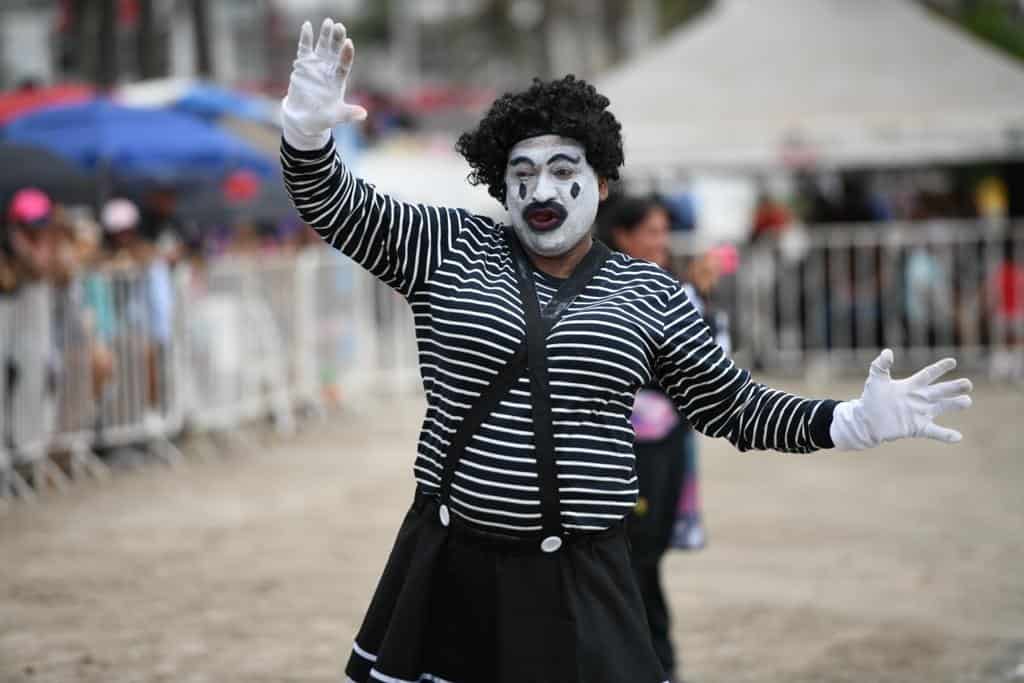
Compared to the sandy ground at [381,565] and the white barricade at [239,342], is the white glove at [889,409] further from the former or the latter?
the white barricade at [239,342]

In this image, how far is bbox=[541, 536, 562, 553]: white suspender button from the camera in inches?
155

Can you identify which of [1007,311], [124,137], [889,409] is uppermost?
[124,137]

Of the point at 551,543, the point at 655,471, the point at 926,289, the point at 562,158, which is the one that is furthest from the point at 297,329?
the point at 551,543

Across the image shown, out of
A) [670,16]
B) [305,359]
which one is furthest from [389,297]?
[670,16]

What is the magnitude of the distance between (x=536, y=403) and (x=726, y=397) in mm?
540

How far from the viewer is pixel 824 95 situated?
17.7 m

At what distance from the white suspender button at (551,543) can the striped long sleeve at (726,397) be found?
0.50 metres

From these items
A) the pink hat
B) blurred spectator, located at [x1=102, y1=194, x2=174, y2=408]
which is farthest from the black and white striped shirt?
blurred spectator, located at [x1=102, y1=194, x2=174, y2=408]

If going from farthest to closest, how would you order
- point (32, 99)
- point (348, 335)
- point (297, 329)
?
point (32, 99) < point (348, 335) < point (297, 329)

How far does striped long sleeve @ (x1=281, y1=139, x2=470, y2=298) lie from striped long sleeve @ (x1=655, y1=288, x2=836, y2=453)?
1.92 feet

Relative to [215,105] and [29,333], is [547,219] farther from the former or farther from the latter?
[215,105]

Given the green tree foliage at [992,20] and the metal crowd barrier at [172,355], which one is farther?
the green tree foliage at [992,20]

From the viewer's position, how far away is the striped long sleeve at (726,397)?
160 inches

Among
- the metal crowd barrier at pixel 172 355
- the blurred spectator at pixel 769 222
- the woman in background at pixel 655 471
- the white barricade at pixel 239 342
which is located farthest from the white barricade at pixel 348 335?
the woman in background at pixel 655 471
